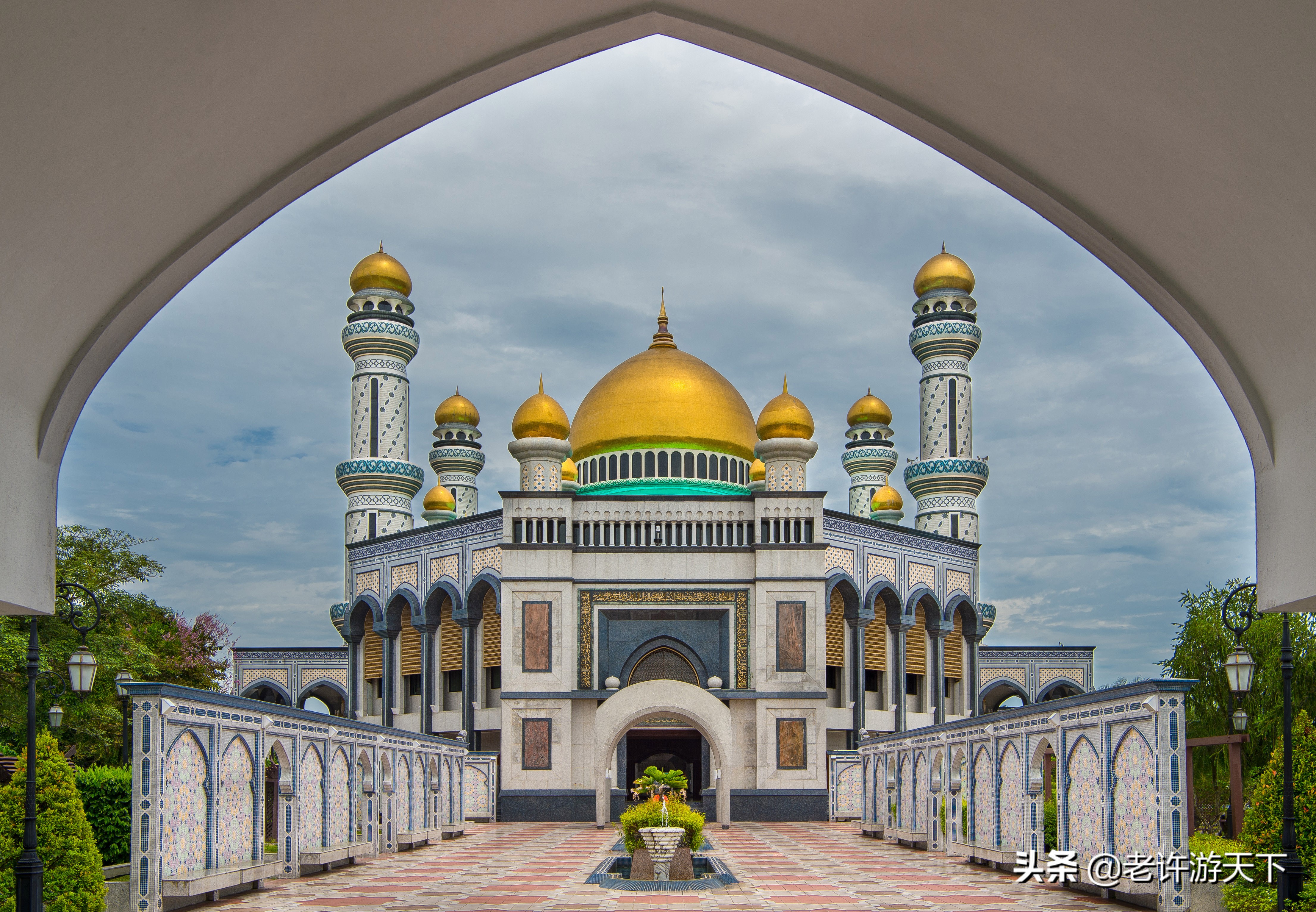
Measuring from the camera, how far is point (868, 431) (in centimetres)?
4306

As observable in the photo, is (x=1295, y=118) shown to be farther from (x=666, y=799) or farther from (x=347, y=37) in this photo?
(x=666, y=799)

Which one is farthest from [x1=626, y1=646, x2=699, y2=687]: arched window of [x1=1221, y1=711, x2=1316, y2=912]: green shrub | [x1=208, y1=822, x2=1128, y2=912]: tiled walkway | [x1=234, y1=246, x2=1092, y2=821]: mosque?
[x1=1221, y1=711, x2=1316, y2=912]: green shrub

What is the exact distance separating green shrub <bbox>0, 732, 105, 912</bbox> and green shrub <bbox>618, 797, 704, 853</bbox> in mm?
5349

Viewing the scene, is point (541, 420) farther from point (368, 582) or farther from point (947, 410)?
point (947, 410)

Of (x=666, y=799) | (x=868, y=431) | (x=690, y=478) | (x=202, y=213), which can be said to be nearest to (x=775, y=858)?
(x=666, y=799)

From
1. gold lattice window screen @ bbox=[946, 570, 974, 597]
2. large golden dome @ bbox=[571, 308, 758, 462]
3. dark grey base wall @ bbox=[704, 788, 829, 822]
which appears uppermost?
large golden dome @ bbox=[571, 308, 758, 462]

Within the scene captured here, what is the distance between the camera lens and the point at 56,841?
9711 millimetres

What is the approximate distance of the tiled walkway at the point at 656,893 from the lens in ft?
36.1

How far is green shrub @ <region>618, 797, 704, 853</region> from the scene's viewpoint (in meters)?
13.3

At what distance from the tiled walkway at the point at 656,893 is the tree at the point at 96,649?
5938mm

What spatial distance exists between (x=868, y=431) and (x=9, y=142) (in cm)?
4119

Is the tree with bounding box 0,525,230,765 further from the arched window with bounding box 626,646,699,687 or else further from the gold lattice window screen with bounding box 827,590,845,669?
the gold lattice window screen with bounding box 827,590,845,669

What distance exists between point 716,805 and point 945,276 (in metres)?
18.3

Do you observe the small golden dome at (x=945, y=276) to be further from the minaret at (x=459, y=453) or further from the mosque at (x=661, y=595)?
the minaret at (x=459, y=453)
